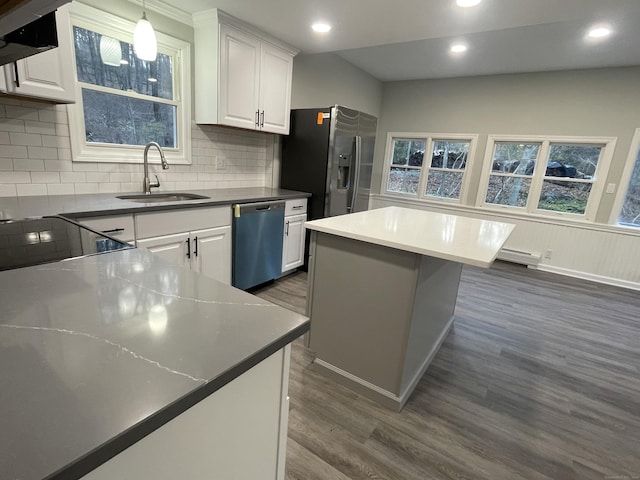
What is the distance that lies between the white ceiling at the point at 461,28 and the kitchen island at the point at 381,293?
1594 millimetres

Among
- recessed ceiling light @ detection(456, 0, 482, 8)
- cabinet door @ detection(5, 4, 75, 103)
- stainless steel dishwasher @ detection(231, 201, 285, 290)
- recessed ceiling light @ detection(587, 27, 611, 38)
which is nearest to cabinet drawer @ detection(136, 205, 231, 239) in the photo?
stainless steel dishwasher @ detection(231, 201, 285, 290)

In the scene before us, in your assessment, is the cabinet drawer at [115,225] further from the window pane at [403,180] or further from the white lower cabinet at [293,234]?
the window pane at [403,180]

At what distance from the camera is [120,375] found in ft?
1.67

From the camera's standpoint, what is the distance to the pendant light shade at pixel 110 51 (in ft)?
7.80

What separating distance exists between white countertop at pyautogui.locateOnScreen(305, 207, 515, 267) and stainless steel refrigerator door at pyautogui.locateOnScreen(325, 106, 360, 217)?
42.0 inches

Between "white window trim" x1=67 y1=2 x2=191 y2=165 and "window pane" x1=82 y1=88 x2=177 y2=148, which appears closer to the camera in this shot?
"white window trim" x1=67 y1=2 x2=191 y2=165

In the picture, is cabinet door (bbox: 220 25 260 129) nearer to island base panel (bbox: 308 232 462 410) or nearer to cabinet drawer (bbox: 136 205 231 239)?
cabinet drawer (bbox: 136 205 231 239)

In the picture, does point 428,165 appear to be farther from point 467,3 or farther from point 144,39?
point 144,39

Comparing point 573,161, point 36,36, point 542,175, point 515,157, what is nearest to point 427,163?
point 515,157

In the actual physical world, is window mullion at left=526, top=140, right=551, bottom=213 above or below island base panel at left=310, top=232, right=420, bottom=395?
above

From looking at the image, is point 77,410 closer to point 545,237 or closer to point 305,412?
point 305,412

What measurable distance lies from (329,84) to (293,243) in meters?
2.29

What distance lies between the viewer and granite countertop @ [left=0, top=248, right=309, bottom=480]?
0.40 meters

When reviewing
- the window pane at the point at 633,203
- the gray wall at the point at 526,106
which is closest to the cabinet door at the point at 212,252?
the gray wall at the point at 526,106
